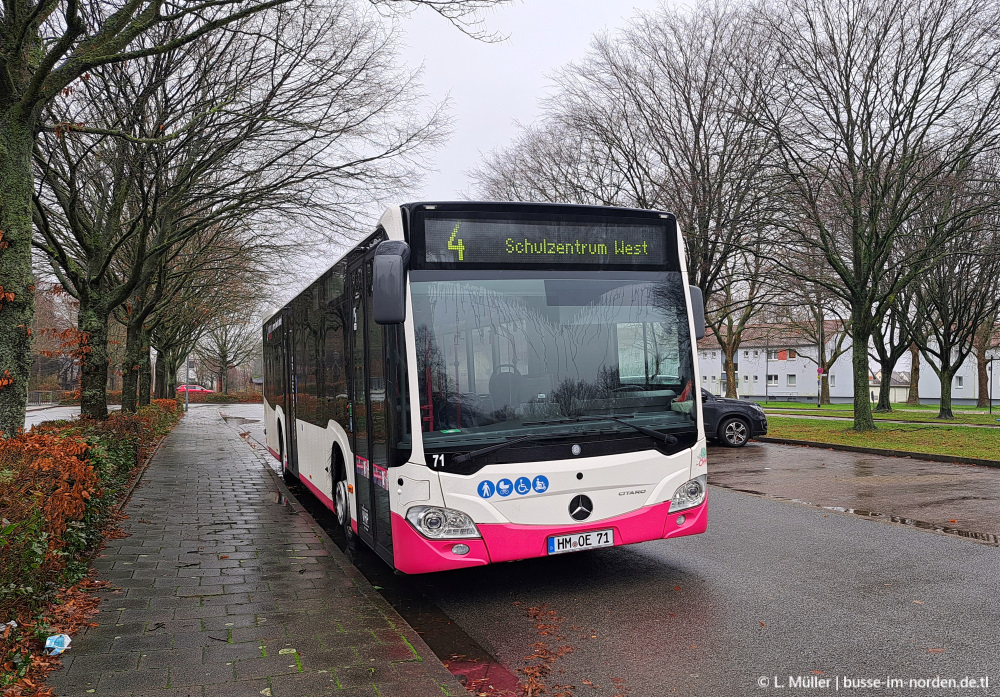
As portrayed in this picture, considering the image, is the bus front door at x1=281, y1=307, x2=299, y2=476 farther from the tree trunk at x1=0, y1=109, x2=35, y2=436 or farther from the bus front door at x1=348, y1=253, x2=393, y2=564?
the bus front door at x1=348, y1=253, x2=393, y2=564

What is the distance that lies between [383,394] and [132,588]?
250cm

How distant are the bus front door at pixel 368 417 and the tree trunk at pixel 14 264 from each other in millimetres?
3731

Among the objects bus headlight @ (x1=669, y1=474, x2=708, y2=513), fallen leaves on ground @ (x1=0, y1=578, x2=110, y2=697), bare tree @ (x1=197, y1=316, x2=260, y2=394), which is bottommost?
fallen leaves on ground @ (x1=0, y1=578, x2=110, y2=697)

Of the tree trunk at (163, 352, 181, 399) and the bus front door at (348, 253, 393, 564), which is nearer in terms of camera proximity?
the bus front door at (348, 253, 393, 564)

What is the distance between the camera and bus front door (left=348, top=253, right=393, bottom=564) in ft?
19.6

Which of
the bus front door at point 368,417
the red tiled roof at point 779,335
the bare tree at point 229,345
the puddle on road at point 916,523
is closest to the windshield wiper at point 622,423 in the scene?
the bus front door at point 368,417

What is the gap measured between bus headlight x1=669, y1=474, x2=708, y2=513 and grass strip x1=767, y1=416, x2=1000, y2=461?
10924mm

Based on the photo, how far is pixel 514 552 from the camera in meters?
5.67

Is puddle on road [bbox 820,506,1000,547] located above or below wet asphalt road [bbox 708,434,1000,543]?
above

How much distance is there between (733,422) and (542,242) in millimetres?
14281

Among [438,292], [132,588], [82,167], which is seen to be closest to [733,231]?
[82,167]

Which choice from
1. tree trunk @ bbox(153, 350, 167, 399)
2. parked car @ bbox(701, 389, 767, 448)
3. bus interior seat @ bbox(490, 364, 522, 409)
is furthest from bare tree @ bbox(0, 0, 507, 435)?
tree trunk @ bbox(153, 350, 167, 399)

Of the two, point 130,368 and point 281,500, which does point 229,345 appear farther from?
point 281,500

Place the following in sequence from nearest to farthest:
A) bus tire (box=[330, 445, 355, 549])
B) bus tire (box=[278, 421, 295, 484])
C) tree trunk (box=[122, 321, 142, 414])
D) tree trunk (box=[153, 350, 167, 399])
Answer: bus tire (box=[330, 445, 355, 549]), bus tire (box=[278, 421, 295, 484]), tree trunk (box=[122, 321, 142, 414]), tree trunk (box=[153, 350, 167, 399])
